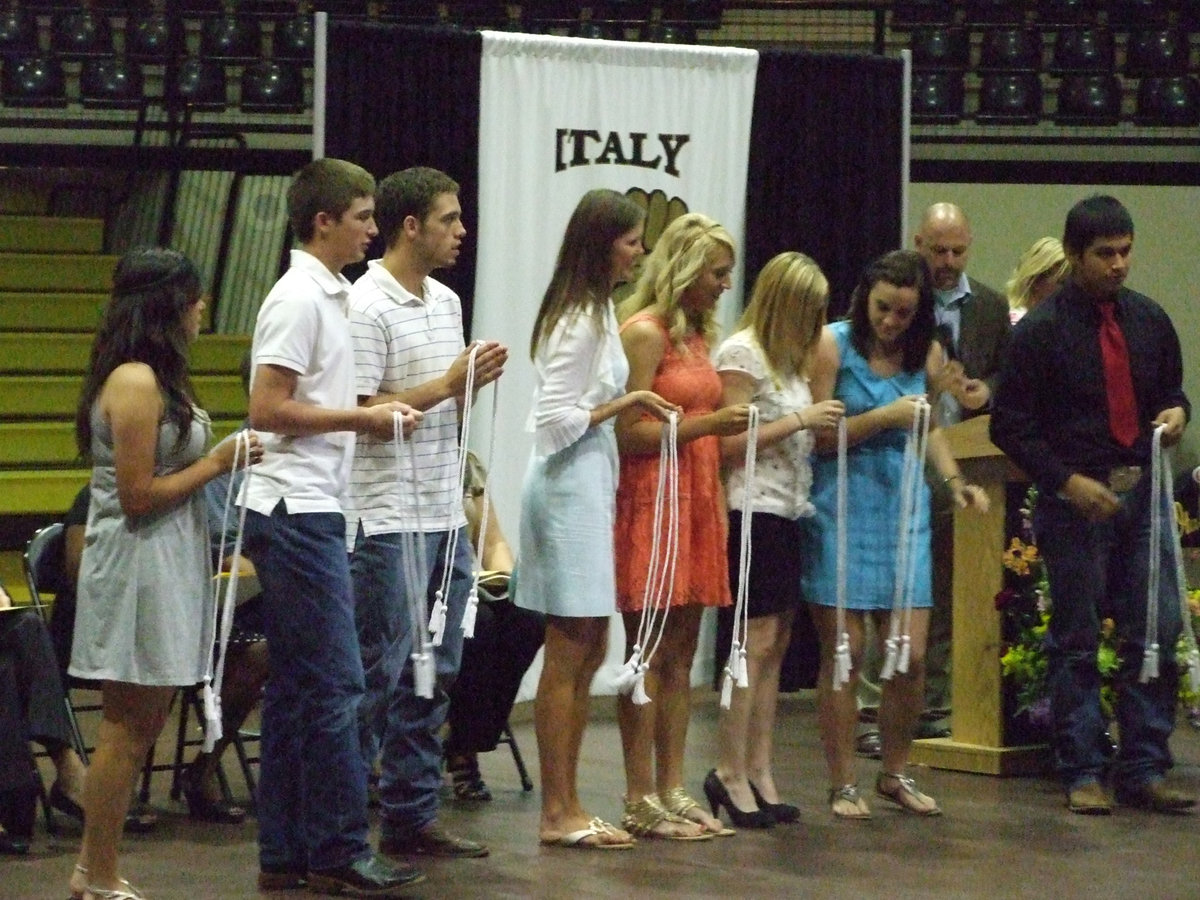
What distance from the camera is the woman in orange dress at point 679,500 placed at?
415cm

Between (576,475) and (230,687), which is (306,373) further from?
(230,687)

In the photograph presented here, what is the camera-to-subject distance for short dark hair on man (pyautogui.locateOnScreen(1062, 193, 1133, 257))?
4684 millimetres

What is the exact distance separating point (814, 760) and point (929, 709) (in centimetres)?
56

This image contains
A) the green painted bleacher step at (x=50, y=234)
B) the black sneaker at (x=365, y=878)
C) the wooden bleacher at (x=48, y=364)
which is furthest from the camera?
the green painted bleacher step at (x=50, y=234)

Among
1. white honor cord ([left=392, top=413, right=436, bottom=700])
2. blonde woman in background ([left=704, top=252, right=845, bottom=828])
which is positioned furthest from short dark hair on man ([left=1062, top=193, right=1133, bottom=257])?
white honor cord ([left=392, top=413, right=436, bottom=700])

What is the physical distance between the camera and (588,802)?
4.79 metres

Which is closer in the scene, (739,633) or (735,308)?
(739,633)

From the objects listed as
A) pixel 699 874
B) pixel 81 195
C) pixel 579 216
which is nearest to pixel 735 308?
pixel 579 216

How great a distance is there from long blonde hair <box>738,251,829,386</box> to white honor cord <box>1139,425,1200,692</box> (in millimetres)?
953

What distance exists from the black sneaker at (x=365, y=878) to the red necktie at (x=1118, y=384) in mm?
2159

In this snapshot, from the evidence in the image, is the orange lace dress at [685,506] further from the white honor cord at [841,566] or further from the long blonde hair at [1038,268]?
the long blonde hair at [1038,268]

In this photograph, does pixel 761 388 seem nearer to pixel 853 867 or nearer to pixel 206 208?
pixel 853 867

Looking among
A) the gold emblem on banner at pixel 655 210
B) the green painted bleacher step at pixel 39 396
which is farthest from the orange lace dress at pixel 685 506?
the green painted bleacher step at pixel 39 396

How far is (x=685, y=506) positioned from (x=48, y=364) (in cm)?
593
